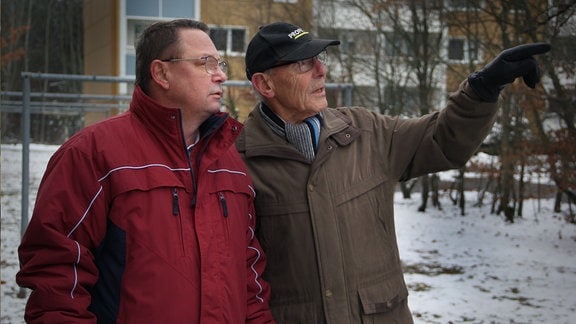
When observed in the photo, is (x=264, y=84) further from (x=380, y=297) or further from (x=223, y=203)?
(x=380, y=297)

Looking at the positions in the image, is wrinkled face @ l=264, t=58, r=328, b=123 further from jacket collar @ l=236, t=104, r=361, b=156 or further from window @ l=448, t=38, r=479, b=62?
window @ l=448, t=38, r=479, b=62

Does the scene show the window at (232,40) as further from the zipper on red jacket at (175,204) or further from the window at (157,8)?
the zipper on red jacket at (175,204)

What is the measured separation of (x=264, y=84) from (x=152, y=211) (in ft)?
2.54

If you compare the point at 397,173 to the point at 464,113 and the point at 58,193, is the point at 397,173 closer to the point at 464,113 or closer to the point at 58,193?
the point at 464,113

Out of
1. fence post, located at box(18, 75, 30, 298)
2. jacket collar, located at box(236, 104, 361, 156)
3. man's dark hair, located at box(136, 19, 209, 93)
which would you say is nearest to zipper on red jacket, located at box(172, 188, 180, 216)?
man's dark hair, located at box(136, 19, 209, 93)

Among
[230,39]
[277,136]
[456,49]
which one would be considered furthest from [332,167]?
[230,39]

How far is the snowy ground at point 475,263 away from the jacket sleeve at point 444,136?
3874mm

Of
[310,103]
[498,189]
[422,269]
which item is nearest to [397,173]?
[310,103]

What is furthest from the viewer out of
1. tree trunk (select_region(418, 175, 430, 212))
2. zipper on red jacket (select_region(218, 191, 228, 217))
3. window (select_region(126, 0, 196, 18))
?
tree trunk (select_region(418, 175, 430, 212))

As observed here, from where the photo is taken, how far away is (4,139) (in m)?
12.7

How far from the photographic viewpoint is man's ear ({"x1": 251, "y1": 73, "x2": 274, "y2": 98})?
2.39 meters

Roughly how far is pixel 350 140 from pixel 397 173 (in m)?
0.22

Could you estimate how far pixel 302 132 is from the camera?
234 cm

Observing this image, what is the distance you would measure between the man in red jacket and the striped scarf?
0.33 m
